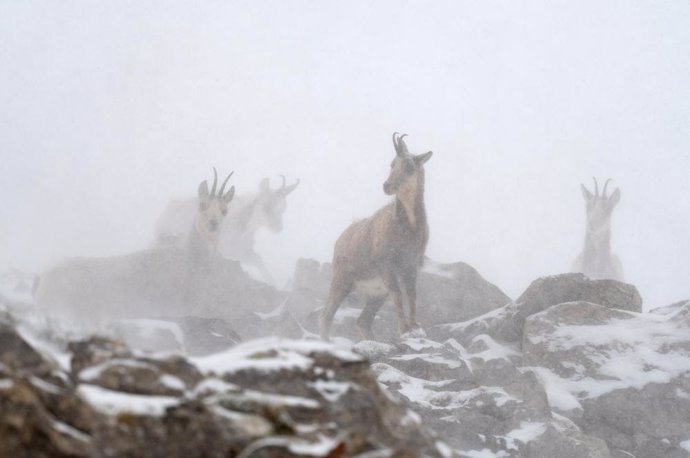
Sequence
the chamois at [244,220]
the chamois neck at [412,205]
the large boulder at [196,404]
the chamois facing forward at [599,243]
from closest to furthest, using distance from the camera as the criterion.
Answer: the large boulder at [196,404], the chamois neck at [412,205], the chamois facing forward at [599,243], the chamois at [244,220]

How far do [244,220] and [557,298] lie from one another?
1513 centimetres

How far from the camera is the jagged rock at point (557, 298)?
1166 centimetres

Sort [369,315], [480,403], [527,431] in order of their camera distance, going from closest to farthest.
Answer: [527,431] < [480,403] < [369,315]

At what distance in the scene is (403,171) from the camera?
12828 millimetres

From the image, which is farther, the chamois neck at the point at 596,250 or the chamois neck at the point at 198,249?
the chamois neck at the point at 596,250

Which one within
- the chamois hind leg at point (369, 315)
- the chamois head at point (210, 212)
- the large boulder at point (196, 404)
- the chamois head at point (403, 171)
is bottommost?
the chamois hind leg at point (369, 315)

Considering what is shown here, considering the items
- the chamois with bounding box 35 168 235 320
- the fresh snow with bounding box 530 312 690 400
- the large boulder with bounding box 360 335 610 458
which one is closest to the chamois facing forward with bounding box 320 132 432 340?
the large boulder with bounding box 360 335 610 458

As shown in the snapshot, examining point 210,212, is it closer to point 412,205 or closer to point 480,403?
point 412,205

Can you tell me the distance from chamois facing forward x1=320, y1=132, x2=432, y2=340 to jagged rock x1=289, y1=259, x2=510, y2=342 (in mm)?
630

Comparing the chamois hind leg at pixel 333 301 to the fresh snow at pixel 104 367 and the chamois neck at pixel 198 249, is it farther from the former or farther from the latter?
the fresh snow at pixel 104 367

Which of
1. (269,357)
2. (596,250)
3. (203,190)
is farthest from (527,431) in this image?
(596,250)

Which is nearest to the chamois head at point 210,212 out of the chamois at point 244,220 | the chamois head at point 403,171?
the chamois head at point 403,171

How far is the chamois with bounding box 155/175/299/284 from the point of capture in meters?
24.8

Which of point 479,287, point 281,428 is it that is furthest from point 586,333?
point 281,428
